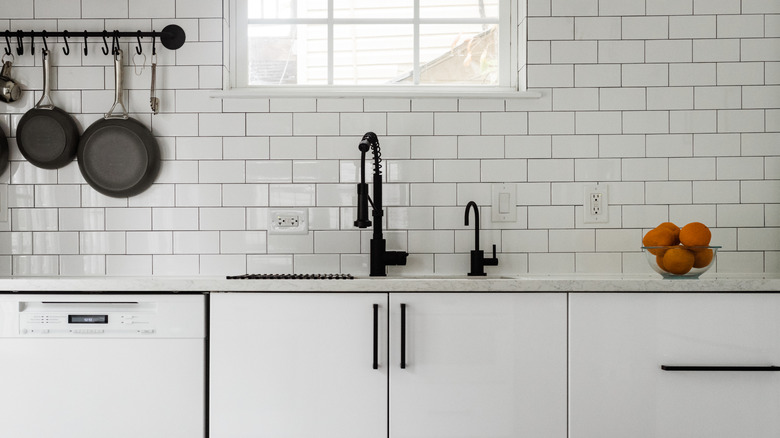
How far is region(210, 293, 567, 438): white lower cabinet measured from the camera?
170 centimetres

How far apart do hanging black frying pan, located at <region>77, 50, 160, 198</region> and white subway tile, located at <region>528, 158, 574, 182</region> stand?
145cm

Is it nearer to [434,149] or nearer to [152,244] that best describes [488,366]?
[434,149]

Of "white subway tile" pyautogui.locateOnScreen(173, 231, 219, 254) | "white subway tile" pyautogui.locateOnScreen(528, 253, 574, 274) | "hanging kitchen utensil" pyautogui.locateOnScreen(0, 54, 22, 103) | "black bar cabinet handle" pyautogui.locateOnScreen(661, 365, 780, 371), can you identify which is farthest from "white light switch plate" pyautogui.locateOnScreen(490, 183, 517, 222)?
"hanging kitchen utensil" pyautogui.locateOnScreen(0, 54, 22, 103)

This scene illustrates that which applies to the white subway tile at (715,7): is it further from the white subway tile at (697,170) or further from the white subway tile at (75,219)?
the white subway tile at (75,219)

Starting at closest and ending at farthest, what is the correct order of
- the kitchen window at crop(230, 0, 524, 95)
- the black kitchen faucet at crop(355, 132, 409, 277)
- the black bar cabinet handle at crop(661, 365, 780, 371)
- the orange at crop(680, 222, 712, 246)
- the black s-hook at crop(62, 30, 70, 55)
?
1. the black bar cabinet handle at crop(661, 365, 780, 371)
2. the orange at crop(680, 222, 712, 246)
3. the black kitchen faucet at crop(355, 132, 409, 277)
4. the black s-hook at crop(62, 30, 70, 55)
5. the kitchen window at crop(230, 0, 524, 95)


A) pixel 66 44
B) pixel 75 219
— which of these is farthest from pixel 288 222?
pixel 66 44

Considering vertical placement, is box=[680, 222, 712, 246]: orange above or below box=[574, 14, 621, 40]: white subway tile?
below

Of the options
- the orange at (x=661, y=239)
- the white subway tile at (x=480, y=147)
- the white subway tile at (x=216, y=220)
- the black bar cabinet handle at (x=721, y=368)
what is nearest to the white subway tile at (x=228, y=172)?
the white subway tile at (x=216, y=220)

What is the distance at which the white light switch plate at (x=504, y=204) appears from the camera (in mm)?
2262

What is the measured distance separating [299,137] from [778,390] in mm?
1774

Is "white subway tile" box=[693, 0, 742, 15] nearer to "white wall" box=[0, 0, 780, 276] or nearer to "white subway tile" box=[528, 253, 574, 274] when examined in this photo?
"white wall" box=[0, 0, 780, 276]

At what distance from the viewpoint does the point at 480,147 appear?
2.28 meters

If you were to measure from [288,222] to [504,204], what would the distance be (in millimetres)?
833

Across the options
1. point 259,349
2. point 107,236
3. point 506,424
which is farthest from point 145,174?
point 506,424
